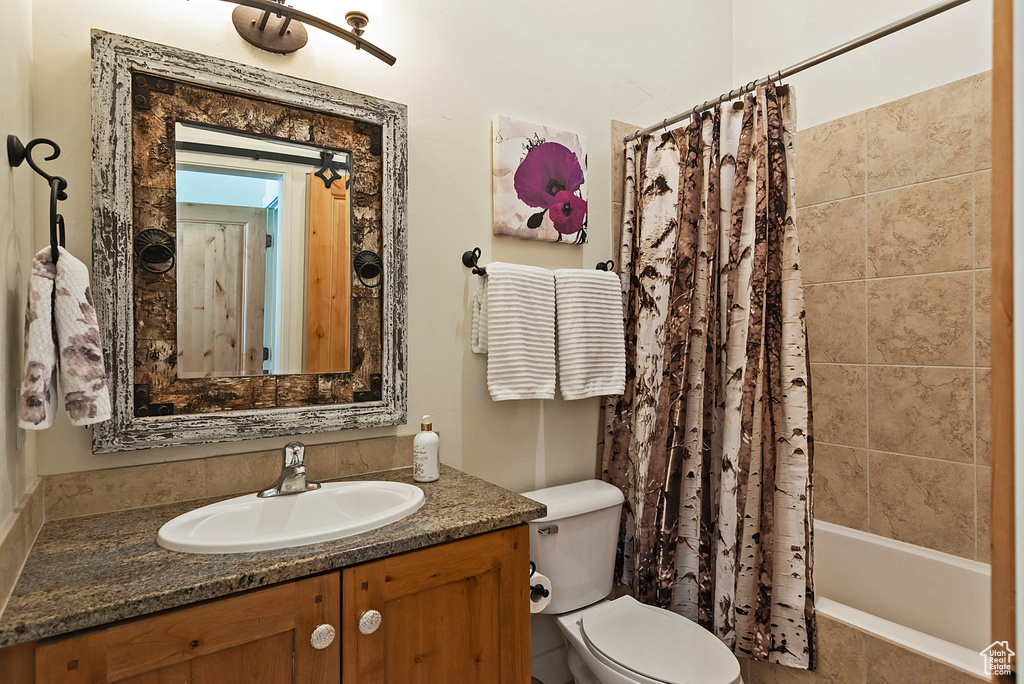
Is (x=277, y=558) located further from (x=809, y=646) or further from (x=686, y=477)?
(x=809, y=646)

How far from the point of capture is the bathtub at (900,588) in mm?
1714

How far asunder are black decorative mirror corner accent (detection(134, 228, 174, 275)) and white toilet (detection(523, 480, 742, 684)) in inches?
46.4

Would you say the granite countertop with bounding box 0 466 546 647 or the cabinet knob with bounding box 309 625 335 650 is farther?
the cabinet knob with bounding box 309 625 335 650

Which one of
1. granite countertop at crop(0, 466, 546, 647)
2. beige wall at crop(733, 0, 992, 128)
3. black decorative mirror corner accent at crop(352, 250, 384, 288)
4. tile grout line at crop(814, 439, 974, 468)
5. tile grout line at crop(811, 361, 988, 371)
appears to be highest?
beige wall at crop(733, 0, 992, 128)

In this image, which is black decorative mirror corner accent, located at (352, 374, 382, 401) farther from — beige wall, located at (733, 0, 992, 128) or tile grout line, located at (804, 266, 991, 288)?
beige wall, located at (733, 0, 992, 128)

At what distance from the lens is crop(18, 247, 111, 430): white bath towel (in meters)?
0.91

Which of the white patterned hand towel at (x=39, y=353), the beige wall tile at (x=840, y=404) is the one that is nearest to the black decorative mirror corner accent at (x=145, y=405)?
the white patterned hand towel at (x=39, y=353)

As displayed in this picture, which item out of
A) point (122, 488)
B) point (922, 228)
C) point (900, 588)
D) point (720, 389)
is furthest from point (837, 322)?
point (122, 488)

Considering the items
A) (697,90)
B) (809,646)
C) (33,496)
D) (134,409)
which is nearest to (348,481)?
(134,409)

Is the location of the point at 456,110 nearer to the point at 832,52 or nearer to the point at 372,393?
the point at 372,393

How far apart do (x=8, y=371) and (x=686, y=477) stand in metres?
1.74

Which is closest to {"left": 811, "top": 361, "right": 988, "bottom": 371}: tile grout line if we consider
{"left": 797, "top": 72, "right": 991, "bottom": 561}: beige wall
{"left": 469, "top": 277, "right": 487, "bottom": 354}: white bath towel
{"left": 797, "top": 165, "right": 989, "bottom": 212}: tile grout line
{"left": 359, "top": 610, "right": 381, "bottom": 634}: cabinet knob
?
{"left": 797, "top": 72, "right": 991, "bottom": 561}: beige wall

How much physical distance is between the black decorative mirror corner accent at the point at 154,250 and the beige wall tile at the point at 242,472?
47 centimetres

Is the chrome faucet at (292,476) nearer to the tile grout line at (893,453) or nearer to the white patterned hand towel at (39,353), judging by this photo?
the white patterned hand towel at (39,353)
